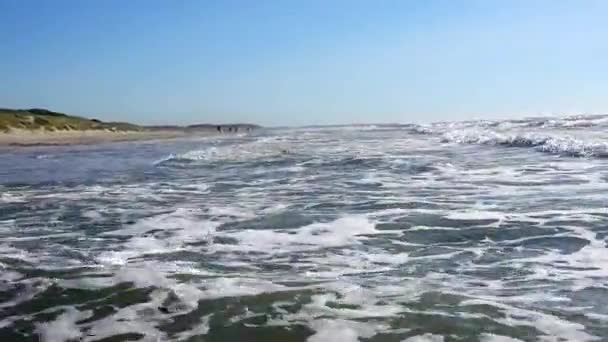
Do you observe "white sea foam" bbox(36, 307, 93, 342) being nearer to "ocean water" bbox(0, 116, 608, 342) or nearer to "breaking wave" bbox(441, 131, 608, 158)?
"ocean water" bbox(0, 116, 608, 342)

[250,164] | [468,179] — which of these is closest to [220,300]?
[468,179]

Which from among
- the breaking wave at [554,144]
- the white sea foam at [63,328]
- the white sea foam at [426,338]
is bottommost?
the white sea foam at [63,328]

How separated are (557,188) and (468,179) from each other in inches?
96.1

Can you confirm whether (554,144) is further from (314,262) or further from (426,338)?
(426,338)

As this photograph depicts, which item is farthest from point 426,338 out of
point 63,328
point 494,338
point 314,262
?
point 63,328

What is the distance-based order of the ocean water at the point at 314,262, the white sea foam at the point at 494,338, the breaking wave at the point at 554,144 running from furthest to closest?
1. the breaking wave at the point at 554,144
2. the ocean water at the point at 314,262
3. the white sea foam at the point at 494,338

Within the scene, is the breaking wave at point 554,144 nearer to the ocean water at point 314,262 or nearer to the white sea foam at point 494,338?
the ocean water at point 314,262

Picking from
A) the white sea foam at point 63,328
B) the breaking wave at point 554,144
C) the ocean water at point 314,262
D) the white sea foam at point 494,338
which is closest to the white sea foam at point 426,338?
the ocean water at point 314,262

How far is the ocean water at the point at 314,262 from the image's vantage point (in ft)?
15.4

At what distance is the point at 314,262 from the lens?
A: 6.66 meters

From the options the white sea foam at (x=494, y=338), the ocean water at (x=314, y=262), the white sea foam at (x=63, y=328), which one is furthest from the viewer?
the ocean water at (x=314, y=262)

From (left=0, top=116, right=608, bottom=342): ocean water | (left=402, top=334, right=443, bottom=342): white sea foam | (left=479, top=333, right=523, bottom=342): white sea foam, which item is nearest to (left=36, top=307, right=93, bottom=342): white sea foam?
(left=0, top=116, right=608, bottom=342): ocean water

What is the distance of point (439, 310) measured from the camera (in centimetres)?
489

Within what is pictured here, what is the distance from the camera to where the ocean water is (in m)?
4.68
